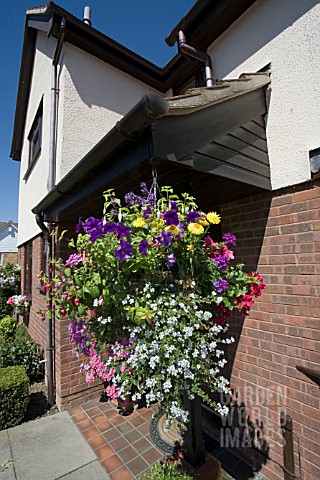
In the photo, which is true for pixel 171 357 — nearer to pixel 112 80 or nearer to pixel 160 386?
pixel 160 386

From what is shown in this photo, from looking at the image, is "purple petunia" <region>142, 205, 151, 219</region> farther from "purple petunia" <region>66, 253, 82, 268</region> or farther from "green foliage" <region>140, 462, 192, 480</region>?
"green foliage" <region>140, 462, 192, 480</region>

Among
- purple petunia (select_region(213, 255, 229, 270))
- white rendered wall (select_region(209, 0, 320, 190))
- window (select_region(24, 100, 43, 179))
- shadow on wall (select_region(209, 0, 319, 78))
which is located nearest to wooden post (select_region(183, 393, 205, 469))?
purple petunia (select_region(213, 255, 229, 270))

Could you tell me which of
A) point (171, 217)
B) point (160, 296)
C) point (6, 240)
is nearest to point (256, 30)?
point (171, 217)

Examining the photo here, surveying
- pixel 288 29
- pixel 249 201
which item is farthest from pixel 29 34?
pixel 249 201

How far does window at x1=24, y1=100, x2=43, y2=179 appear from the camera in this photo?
228 inches

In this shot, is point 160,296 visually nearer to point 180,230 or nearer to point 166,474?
point 180,230

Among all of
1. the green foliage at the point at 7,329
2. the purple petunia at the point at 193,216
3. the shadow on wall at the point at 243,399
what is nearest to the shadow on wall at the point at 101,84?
the shadow on wall at the point at 243,399

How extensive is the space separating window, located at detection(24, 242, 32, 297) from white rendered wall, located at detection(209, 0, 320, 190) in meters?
6.46

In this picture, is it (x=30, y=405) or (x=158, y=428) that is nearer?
(x=158, y=428)

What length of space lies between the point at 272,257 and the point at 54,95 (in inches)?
174

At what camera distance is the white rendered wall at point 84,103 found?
4141 mm

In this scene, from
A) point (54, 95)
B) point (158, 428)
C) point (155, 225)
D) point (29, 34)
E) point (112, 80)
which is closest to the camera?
point (155, 225)

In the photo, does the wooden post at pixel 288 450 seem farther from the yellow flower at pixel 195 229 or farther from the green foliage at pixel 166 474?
the yellow flower at pixel 195 229

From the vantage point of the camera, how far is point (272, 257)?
8.01 feet
